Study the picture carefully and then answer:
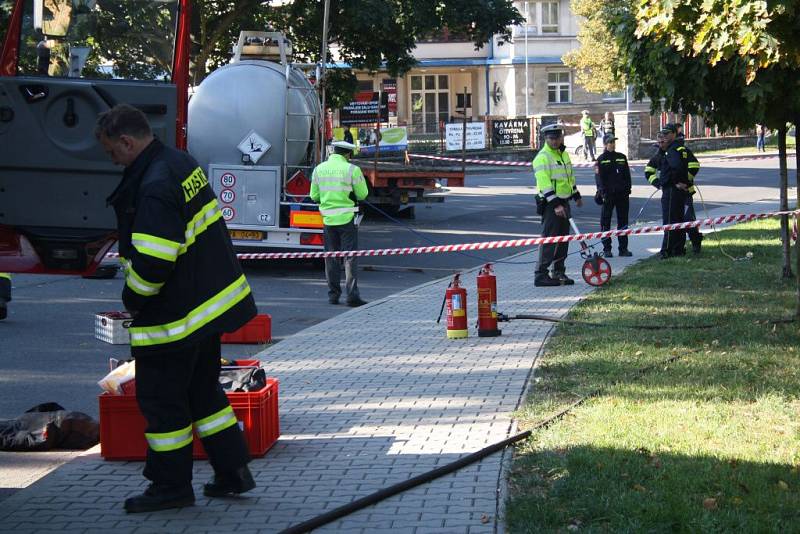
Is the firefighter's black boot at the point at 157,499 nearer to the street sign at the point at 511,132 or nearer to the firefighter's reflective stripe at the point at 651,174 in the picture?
the firefighter's reflective stripe at the point at 651,174

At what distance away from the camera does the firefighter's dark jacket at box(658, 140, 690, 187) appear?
51.1ft

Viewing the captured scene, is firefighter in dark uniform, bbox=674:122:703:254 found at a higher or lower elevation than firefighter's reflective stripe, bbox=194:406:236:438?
higher

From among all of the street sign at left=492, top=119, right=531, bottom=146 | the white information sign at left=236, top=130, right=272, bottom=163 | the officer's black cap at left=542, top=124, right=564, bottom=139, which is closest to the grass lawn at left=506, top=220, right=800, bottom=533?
the officer's black cap at left=542, top=124, right=564, bottom=139

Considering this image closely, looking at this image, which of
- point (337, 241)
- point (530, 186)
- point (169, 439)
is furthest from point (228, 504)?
point (530, 186)

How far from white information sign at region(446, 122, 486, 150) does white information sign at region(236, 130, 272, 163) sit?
26.1m

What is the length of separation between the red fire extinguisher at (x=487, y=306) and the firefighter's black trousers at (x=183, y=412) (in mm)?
4912

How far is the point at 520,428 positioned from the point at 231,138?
10542 mm

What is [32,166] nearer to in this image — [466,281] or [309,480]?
[309,480]

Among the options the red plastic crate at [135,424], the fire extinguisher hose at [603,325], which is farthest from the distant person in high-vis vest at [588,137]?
the red plastic crate at [135,424]

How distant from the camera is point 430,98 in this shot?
63.3 metres

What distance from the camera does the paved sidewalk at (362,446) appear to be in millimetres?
5539

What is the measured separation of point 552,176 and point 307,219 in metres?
3.95

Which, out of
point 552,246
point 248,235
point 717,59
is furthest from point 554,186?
point 717,59

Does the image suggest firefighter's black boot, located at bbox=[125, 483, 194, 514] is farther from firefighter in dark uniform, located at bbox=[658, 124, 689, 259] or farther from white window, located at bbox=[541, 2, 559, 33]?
white window, located at bbox=[541, 2, 559, 33]
